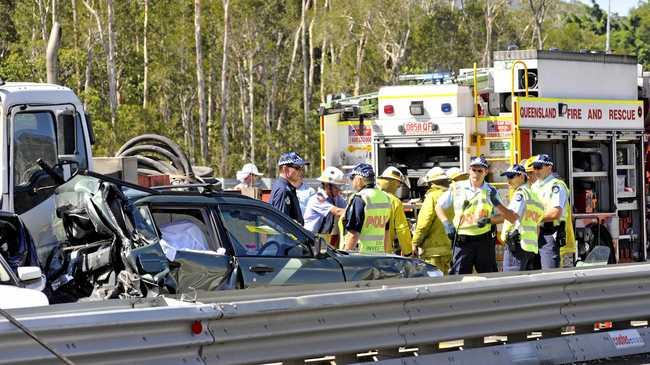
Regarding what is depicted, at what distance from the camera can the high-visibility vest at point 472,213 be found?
11812 mm

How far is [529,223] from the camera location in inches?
485

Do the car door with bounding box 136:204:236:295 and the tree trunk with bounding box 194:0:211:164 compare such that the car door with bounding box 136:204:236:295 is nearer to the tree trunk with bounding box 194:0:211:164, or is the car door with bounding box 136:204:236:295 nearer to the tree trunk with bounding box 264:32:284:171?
the tree trunk with bounding box 194:0:211:164

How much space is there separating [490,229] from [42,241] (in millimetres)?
4234

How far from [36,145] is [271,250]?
295 cm

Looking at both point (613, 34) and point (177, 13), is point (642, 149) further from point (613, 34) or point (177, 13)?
point (613, 34)

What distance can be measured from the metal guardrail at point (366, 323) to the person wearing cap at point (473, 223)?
2470 millimetres

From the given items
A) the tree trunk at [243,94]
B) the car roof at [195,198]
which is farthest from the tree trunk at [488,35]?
the car roof at [195,198]

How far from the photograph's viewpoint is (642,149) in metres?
17.2

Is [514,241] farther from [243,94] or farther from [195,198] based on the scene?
[243,94]

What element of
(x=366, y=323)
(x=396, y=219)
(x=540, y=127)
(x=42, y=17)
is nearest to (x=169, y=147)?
(x=540, y=127)

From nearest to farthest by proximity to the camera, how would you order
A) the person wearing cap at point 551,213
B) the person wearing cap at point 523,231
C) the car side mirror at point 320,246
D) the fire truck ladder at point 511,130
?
the car side mirror at point 320,246 < the person wearing cap at point 523,231 < the person wearing cap at point 551,213 < the fire truck ladder at point 511,130

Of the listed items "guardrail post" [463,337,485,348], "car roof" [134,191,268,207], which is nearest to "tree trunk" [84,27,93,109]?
"car roof" [134,191,268,207]

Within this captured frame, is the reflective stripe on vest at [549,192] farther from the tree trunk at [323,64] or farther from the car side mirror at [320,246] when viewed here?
the tree trunk at [323,64]

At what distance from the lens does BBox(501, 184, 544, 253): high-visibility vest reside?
40.4 feet
